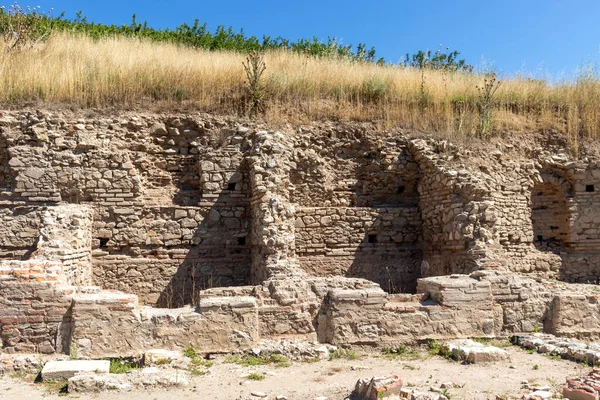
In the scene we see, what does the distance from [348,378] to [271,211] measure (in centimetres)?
352

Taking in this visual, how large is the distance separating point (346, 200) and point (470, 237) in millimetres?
2597

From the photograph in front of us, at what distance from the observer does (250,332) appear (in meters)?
6.80

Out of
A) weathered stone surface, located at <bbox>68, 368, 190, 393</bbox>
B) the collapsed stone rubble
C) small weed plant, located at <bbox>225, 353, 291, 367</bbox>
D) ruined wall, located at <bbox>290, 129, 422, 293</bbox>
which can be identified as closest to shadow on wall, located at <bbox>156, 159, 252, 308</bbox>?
ruined wall, located at <bbox>290, 129, 422, 293</bbox>

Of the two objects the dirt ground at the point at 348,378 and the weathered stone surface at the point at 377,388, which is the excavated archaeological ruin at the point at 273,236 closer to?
the dirt ground at the point at 348,378

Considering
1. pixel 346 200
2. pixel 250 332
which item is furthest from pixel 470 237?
pixel 250 332

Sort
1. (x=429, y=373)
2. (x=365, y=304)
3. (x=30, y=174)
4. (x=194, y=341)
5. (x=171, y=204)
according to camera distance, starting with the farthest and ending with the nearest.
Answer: (x=171, y=204) < (x=30, y=174) < (x=365, y=304) < (x=194, y=341) < (x=429, y=373)

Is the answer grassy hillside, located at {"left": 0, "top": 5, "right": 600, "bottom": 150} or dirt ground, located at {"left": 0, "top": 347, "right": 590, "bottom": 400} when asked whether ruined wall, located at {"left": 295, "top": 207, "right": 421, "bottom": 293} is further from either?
dirt ground, located at {"left": 0, "top": 347, "right": 590, "bottom": 400}

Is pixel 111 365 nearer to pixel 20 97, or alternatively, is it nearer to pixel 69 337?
pixel 69 337

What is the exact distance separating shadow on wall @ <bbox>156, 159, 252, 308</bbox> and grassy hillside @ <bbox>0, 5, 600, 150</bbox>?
5.76ft

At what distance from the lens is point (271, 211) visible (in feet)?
28.8

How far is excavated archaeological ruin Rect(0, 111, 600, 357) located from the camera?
6703 millimetres

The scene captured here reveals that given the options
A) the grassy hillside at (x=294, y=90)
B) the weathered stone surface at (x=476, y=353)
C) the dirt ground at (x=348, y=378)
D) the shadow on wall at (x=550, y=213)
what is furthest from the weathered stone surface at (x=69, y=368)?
the shadow on wall at (x=550, y=213)

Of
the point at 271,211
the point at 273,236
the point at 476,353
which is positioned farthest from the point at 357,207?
the point at 476,353

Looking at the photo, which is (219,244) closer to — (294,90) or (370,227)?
(370,227)
